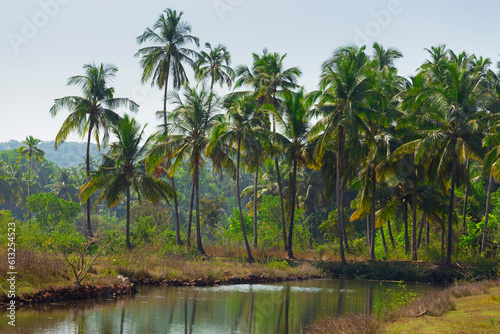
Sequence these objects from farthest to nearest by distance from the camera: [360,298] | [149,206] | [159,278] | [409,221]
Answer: [149,206], [409,221], [159,278], [360,298]

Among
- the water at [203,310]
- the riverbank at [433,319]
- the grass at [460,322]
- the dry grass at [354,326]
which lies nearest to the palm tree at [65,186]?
the water at [203,310]

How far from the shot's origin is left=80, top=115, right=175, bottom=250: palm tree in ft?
121

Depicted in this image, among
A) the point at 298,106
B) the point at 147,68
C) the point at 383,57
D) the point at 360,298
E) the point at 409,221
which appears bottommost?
the point at 360,298

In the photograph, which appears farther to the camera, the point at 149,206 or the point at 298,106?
the point at 149,206

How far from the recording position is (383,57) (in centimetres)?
5253

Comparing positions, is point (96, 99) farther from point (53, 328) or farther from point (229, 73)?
point (53, 328)

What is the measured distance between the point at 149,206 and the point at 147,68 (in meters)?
22.0

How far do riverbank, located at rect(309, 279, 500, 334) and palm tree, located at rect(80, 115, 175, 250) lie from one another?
2274cm

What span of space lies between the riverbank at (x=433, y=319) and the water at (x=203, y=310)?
8.17 feet

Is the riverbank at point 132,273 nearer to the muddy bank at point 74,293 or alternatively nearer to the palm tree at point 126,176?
the muddy bank at point 74,293

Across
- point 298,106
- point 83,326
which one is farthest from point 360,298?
point 298,106

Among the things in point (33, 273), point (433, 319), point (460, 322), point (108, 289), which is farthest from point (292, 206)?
point (460, 322)

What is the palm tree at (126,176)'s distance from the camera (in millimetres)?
36781

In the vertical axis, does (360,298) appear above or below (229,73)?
below
